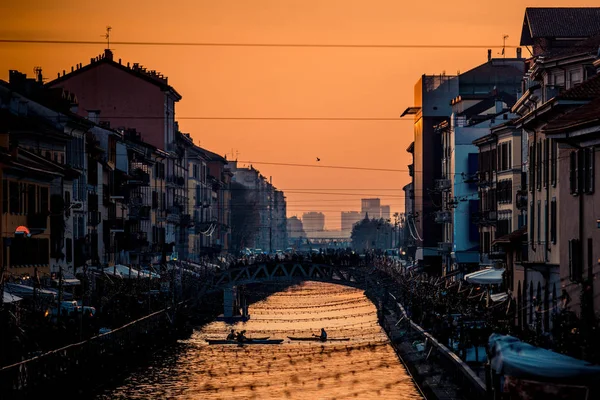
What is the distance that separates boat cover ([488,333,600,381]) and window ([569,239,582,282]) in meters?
14.2

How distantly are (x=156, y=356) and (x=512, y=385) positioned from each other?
A: 55.3 m

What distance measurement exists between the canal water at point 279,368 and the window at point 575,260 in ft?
49.4

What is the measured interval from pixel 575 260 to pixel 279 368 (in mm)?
36730

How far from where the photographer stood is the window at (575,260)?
49519 mm

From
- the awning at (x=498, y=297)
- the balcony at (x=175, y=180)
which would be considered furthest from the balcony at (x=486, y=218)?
the balcony at (x=175, y=180)

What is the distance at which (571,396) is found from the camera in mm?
31844

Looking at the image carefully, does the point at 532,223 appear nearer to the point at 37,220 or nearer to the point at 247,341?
the point at 37,220

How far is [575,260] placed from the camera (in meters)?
50.0

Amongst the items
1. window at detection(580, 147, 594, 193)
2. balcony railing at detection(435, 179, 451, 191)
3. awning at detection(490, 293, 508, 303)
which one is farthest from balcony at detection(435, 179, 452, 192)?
window at detection(580, 147, 594, 193)

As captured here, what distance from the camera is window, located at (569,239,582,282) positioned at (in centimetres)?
4952

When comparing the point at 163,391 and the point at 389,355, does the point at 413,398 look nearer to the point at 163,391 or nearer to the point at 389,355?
the point at 163,391

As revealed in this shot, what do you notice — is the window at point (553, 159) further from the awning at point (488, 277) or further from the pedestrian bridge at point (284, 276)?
the pedestrian bridge at point (284, 276)

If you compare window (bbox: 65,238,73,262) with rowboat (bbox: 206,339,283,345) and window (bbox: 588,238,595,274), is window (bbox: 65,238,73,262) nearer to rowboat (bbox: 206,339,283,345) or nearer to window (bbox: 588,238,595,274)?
rowboat (bbox: 206,339,283,345)

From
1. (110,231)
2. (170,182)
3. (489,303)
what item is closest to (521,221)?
(489,303)
